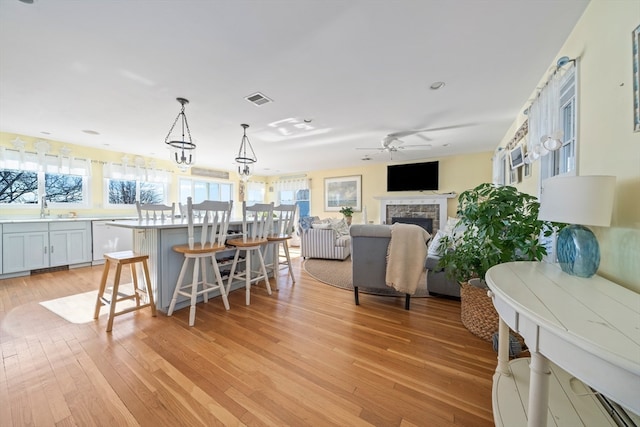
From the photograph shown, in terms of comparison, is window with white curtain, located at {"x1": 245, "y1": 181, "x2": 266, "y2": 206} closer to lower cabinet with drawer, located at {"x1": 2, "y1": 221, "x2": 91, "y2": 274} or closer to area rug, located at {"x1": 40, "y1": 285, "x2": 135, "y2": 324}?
lower cabinet with drawer, located at {"x1": 2, "y1": 221, "x2": 91, "y2": 274}

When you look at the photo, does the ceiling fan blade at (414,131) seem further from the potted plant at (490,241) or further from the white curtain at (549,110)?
the potted plant at (490,241)

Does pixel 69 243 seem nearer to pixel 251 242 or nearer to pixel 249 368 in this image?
pixel 251 242

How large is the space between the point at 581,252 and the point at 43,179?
6.96m

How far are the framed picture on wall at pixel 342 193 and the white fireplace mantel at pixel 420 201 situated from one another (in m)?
0.74

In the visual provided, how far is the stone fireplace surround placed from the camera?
228 inches

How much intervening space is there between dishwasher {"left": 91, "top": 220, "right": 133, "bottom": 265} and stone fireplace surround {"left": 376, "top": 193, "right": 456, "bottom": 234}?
19.3 ft

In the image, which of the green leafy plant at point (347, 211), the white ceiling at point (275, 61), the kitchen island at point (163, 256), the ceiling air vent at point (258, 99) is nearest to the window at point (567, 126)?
the white ceiling at point (275, 61)

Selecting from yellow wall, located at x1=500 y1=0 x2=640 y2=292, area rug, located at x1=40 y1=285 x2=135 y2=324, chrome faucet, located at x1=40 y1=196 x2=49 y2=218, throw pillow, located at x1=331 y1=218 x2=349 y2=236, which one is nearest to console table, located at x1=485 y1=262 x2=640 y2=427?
yellow wall, located at x1=500 y1=0 x2=640 y2=292

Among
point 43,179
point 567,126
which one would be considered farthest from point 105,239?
point 567,126

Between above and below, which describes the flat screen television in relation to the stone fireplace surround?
above

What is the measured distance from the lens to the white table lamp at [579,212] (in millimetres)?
1019

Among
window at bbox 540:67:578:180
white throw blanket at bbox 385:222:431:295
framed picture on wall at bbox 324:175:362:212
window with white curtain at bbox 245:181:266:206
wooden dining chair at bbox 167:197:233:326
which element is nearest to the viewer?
window at bbox 540:67:578:180

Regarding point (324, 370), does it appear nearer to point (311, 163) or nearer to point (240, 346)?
point (240, 346)

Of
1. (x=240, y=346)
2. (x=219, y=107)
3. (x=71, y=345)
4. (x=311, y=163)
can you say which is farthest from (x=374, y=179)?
(x=71, y=345)
